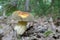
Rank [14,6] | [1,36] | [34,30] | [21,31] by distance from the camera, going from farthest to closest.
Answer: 1. [14,6]
2. [34,30]
3. [21,31]
4. [1,36]

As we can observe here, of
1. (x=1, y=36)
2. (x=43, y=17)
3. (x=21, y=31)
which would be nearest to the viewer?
(x=1, y=36)

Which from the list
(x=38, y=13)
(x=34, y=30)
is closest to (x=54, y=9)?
(x=38, y=13)

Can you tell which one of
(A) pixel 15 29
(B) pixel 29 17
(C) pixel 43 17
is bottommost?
(C) pixel 43 17

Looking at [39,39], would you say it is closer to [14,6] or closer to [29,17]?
[29,17]

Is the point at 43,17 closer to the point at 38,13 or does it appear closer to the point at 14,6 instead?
the point at 38,13

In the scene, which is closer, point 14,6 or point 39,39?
point 39,39

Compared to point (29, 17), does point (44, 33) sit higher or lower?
lower

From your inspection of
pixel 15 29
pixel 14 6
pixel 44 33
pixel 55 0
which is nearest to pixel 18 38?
pixel 15 29
